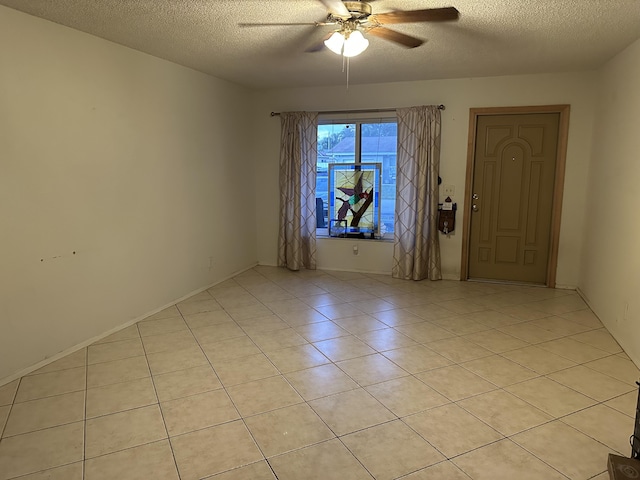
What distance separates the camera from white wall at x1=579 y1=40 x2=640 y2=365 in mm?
3105

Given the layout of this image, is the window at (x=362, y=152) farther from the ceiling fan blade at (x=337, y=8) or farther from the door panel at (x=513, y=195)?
the ceiling fan blade at (x=337, y=8)

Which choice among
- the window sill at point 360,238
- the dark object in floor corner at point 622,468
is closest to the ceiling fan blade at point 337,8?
the dark object in floor corner at point 622,468

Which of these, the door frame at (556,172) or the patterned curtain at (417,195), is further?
the patterned curtain at (417,195)

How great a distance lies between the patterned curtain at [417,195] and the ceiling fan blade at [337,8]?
254 cm

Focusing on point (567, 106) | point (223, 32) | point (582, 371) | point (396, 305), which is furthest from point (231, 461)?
point (567, 106)

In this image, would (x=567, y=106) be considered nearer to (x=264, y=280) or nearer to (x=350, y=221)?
(x=350, y=221)

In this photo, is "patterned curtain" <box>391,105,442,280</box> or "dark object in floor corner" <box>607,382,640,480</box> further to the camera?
"patterned curtain" <box>391,105,442,280</box>

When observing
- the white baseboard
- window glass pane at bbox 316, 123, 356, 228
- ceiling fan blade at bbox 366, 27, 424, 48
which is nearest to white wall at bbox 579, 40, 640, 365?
ceiling fan blade at bbox 366, 27, 424, 48

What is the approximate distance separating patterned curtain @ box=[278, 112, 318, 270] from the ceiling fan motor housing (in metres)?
2.79

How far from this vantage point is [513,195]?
4.89 meters

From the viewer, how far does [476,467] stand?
1.91 meters

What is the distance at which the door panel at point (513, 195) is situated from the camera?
15.6ft

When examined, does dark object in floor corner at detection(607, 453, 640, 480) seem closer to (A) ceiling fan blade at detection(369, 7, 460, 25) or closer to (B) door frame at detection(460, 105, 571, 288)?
(A) ceiling fan blade at detection(369, 7, 460, 25)

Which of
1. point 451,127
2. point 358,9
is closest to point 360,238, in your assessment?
point 451,127
